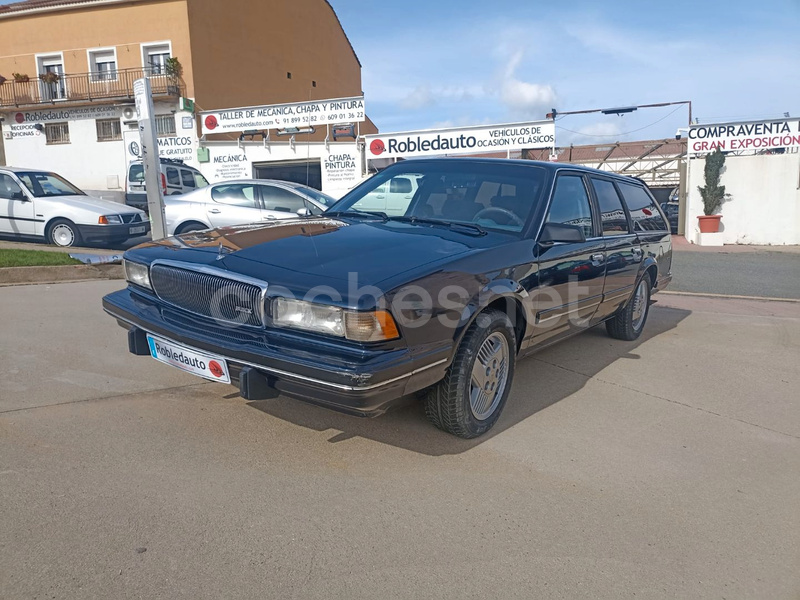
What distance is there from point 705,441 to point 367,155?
18.8 metres

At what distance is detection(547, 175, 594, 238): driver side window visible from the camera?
4293mm

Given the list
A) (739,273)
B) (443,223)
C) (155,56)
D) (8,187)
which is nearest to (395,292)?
(443,223)

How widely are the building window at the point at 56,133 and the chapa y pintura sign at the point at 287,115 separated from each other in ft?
28.4

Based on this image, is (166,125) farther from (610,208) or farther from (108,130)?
(610,208)

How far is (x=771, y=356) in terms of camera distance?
18.8 ft

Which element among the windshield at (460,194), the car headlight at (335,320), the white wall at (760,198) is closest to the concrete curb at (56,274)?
the windshield at (460,194)

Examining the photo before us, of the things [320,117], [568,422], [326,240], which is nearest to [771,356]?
[568,422]

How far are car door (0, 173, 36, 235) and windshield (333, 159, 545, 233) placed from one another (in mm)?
8279

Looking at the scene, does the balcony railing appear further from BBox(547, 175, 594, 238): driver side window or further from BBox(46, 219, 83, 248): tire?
BBox(547, 175, 594, 238): driver side window

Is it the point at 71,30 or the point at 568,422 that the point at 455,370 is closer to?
the point at 568,422

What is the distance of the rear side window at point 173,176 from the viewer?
1562 centimetres

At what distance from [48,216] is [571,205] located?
940cm

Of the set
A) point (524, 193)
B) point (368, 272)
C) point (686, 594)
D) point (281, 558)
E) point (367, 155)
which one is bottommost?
point (686, 594)

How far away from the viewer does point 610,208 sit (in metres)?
5.25
